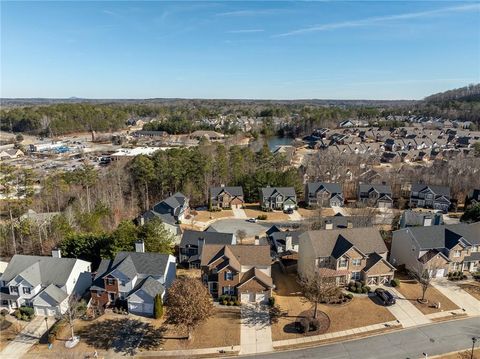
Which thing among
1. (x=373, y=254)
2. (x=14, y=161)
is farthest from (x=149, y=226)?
(x=14, y=161)

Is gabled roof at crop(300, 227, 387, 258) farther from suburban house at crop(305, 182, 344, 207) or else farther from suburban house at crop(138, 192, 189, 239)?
suburban house at crop(305, 182, 344, 207)

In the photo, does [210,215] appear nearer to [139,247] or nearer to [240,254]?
[139,247]

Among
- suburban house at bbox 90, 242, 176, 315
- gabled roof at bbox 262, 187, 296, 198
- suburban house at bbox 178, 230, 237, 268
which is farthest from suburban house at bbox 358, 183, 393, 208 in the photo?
suburban house at bbox 90, 242, 176, 315

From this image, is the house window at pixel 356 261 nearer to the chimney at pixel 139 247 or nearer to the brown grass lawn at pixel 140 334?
the brown grass lawn at pixel 140 334

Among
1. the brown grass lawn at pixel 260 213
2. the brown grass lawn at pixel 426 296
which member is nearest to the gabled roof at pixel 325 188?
the brown grass lawn at pixel 260 213

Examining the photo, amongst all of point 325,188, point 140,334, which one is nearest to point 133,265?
point 140,334
